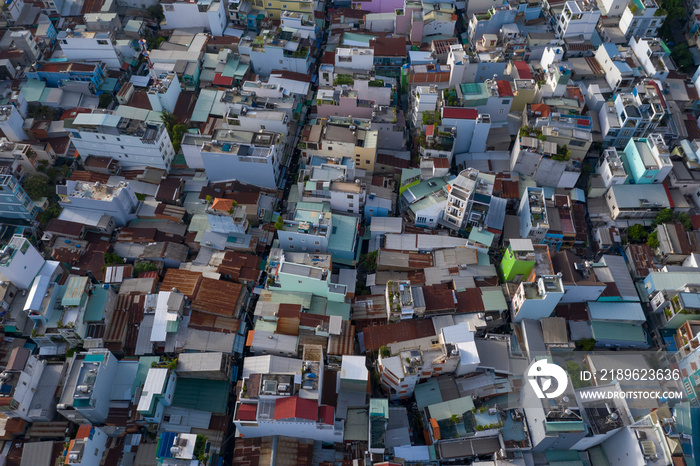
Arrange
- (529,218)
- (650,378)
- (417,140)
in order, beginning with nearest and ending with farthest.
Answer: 1. (650,378)
2. (529,218)
3. (417,140)

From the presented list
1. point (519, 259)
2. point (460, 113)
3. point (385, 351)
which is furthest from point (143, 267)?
point (460, 113)

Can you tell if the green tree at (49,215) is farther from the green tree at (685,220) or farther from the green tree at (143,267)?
the green tree at (685,220)

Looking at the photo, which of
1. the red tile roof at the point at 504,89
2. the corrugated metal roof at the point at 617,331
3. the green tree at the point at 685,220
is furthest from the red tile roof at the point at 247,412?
the green tree at the point at 685,220

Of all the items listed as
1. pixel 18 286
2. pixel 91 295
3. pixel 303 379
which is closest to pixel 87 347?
pixel 91 295

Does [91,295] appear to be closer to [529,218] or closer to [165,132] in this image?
[165,132]

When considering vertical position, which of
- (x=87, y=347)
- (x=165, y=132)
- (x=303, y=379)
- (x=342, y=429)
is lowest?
(x=342, y=429)

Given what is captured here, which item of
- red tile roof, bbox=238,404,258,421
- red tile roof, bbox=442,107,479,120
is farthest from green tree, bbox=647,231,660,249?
red tile roof, bbox=238,404,258,421

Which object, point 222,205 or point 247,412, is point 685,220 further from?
point 222,205
